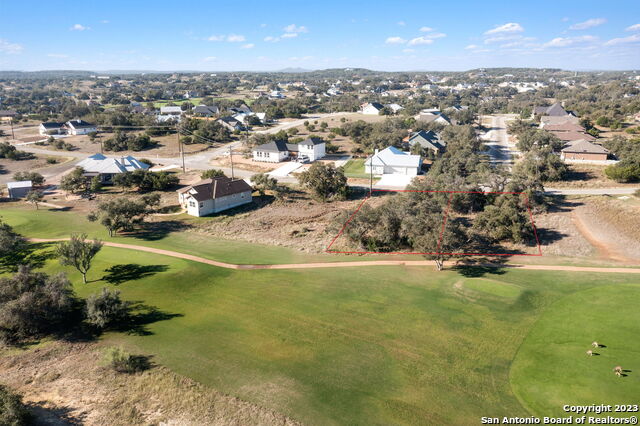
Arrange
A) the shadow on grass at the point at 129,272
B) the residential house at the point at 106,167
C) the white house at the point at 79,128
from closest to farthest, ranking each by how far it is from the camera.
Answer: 1. the shadow on grass at the point at 129,272
2. the residential house at the point at 106,167
3. the white house at the point at 79,128

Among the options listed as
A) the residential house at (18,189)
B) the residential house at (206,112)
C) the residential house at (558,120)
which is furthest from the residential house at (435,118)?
the residential house at (18,189)

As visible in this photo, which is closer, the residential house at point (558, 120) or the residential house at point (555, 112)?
the residential house at point (558, 120)

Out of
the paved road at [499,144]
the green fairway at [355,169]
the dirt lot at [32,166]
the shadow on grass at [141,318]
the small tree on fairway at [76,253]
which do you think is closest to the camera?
the shadow on grass at [141,318]

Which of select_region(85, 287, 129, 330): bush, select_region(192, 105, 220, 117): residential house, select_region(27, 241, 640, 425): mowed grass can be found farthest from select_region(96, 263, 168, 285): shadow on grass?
select_region(192, 105, 220, 117): residential house

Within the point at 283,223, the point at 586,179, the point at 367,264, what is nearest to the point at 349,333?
the point at 367,264

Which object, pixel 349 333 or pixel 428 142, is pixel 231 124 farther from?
pixel 349 333

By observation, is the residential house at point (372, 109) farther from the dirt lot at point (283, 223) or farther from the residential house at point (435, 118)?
the dirt lot at point (283, 223)
